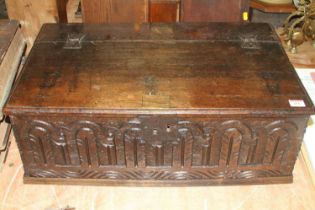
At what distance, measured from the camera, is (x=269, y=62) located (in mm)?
1524

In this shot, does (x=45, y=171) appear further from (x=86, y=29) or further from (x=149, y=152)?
(x=86, y=29)

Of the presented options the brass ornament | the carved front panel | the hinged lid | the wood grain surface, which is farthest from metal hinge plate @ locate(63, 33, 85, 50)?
the brass ornament

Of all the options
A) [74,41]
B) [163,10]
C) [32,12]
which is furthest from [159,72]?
[32,12]

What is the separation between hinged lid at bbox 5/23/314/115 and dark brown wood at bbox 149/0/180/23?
318mm

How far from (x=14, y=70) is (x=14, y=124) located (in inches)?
16.0

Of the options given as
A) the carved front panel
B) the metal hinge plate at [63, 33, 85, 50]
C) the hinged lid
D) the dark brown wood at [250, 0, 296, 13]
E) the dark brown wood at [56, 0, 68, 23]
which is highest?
the metal hinge plate at [63, 33, 85, 50]

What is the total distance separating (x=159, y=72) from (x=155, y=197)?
1.50 ft

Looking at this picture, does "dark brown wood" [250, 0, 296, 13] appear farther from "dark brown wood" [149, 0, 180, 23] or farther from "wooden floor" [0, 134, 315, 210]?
"wooden floor" [0, 134, 315, 210]

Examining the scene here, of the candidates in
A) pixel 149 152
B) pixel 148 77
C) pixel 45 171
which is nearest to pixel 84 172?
pixel 45 171

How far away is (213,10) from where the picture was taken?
6.74ft

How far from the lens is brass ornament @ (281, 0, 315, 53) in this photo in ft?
6.47

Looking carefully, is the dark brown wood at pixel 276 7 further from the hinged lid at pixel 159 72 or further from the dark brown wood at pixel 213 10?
the hinged lid at pixel 159 72

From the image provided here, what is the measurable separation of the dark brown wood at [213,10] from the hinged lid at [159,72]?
1.01ft

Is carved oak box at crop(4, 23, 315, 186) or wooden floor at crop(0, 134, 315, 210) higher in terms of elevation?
carved oak box at crop(4, 23, 315, 186)
